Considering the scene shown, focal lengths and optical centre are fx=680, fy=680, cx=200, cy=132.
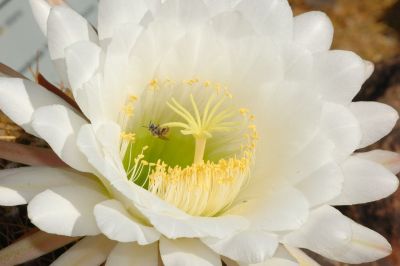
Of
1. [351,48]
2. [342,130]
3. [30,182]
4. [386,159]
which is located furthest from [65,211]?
[351,48]

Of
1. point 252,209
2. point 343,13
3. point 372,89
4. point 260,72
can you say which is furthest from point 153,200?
point 343,13

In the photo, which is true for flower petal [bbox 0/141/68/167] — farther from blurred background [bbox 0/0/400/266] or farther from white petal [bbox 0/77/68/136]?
blurred background [bbox 0/0/400/266]

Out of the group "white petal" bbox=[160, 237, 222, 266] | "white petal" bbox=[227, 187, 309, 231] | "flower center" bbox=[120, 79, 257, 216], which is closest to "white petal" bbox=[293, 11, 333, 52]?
"flower center" bbox=[120, 79, 257, 216]

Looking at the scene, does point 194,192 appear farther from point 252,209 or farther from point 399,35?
point 399,35

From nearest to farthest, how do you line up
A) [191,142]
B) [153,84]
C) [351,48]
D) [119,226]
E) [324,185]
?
[119,226]
[324,185]
[153,84]
[191,142]
[351,48]

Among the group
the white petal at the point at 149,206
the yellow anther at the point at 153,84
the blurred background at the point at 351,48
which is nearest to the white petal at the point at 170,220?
the white petal at the point at 149,206

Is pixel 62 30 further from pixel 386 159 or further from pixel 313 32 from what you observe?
pixel 386 159
